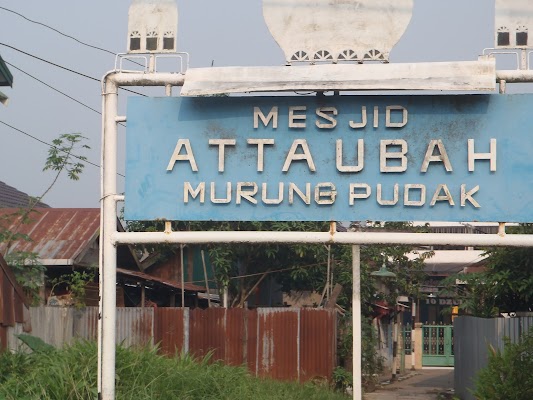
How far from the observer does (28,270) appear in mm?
17672

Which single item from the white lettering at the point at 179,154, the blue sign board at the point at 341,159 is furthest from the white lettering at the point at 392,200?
the white lettering at the point at 179,154

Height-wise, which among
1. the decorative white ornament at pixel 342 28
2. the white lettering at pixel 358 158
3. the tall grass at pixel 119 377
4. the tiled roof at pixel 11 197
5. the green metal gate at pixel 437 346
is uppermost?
the tiled roof at pixel 11 197

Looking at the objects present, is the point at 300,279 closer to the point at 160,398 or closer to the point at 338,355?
the point at 338,355

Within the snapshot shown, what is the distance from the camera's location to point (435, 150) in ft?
27.4

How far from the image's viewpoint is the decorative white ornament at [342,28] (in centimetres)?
843

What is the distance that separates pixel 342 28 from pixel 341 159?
3.75ft

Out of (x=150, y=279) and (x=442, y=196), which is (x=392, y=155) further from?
(x=150, y=279)

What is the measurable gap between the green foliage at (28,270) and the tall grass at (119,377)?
238 inches

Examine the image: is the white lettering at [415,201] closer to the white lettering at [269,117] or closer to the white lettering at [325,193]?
the white lettering at [325,193]

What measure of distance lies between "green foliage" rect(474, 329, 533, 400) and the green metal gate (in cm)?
2960

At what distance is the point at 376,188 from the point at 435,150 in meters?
0.60

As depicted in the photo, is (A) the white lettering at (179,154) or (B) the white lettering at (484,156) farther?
(A) the white lettering at (179,154)

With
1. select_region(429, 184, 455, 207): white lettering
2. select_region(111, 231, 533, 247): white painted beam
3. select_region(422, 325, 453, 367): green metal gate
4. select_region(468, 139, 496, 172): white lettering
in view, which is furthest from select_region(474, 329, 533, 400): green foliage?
select_region(422, 325, 453, 367): green metal gate

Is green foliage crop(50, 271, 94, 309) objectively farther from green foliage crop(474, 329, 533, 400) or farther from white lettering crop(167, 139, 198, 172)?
green foliage crop(474, 329, 533, 400)
